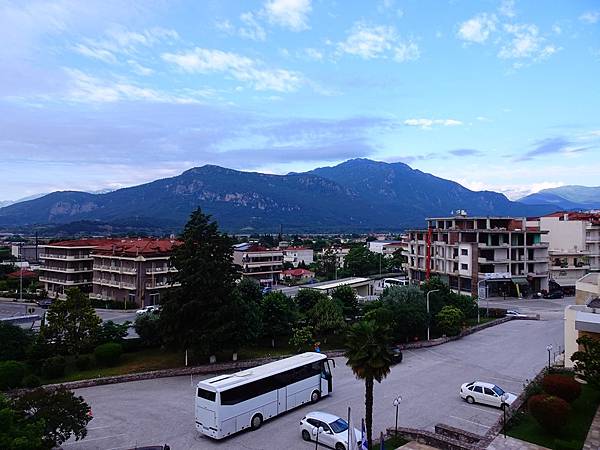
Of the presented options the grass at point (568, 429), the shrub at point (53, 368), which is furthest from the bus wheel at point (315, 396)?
the shrub at point (53, 368)

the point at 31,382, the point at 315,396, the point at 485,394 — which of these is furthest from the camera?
the point at 31,382

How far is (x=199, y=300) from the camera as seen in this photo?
1171 inches

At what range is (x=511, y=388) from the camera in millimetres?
26078

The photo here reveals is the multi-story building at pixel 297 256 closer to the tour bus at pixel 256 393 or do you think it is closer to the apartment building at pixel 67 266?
the apartment building at pixel 67 266

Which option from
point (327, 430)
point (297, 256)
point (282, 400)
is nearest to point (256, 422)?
point (282, 400)

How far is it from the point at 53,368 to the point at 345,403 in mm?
17155

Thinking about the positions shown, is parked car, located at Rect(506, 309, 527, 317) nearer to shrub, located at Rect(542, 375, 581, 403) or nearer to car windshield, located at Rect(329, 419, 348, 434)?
shrub, located at Rect(542, 375, 581, 403)

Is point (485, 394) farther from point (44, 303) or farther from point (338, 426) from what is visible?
point (44, 303)

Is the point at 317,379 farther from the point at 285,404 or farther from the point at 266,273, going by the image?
the point at 266,273

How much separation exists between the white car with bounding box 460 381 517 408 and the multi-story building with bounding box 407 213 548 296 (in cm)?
4269

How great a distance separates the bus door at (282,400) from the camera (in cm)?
2209

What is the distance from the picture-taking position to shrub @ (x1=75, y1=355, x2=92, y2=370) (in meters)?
29.7

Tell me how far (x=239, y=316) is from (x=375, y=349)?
15.5 meters

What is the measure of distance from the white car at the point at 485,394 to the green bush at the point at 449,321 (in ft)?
47.0
